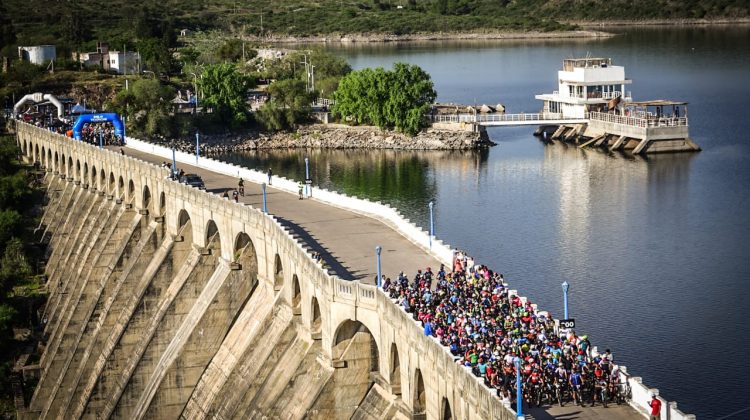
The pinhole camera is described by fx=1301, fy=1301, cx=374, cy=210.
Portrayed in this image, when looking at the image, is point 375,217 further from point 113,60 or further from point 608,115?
point 113,60

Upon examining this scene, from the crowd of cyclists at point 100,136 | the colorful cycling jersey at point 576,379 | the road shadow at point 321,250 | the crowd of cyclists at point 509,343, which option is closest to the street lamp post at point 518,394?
the crowd of cyclists at point 509,343

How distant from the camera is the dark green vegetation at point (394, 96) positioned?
125062 mm

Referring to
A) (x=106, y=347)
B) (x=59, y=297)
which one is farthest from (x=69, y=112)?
(x=106, y=347)

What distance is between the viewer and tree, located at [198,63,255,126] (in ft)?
431

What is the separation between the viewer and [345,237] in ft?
174

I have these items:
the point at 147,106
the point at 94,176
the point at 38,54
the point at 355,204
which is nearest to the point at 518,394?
the point at 355,204

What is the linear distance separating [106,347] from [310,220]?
12.9m

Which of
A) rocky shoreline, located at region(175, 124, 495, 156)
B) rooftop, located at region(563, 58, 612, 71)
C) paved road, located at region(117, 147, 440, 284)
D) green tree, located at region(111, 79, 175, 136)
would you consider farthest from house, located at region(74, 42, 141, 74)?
paved road, located at region(117, 147, 440, 284)

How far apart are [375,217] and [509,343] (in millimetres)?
22904

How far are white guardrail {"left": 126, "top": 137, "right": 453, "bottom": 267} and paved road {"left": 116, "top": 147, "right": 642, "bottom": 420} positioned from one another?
36 centimetres

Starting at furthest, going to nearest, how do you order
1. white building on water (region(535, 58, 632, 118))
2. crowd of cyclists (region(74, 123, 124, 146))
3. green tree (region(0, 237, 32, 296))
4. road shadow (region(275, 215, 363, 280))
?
white building on water (region(535, 58, 632, 118)) < crowd of cyclists (region(74, 123, 124, 146)) < green tree (region(0, 237, 32, 296)) < road shadow (region(275, 215, 363, 280))

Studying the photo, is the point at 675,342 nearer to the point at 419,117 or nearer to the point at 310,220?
the point at 310,220

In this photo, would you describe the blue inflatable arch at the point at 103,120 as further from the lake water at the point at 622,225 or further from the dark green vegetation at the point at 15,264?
the lake water at the point at 622,225

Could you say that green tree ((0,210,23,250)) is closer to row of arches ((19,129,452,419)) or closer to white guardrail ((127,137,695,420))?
row of arches ((19,129,452,419))
